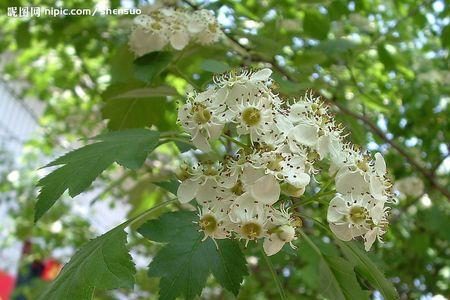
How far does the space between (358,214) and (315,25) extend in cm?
133

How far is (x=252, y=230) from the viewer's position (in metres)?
1.01

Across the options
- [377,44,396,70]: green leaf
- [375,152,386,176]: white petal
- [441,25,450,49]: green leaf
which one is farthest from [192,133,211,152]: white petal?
[441,25,450,49]: green leaf

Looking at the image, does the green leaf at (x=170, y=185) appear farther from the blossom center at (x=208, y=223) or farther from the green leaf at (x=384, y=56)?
the green leaf at (x=384, y=56)

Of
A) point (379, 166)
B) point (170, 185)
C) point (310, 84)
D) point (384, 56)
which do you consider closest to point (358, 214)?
point (379, 166)

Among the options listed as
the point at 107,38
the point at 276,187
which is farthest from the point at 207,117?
the point at 107,38

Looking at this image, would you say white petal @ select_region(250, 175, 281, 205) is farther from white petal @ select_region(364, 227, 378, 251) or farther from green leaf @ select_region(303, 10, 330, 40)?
green leaf @ select_region(303, 10, 330, 40)

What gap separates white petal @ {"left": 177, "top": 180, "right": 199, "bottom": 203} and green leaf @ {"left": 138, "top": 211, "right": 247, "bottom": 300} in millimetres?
101

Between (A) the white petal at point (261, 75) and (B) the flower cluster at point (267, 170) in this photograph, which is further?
(A) the white petal at point (261, 75)

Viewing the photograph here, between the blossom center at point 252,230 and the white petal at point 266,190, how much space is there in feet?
0.15

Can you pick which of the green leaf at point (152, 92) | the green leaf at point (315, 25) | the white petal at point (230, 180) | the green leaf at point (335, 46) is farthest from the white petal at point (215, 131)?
the green leaf at point (315, 25)

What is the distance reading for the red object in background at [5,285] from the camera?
7.31 meters

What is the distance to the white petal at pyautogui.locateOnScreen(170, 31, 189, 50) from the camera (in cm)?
166

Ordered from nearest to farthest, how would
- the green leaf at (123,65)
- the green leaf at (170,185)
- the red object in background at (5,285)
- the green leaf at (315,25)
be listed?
the green leaf at (170,185) < the green leaf at (123,65) < the green leaf at (315,25) < the red object in background at (5,285)

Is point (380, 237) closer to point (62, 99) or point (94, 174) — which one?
point (94, 174)
